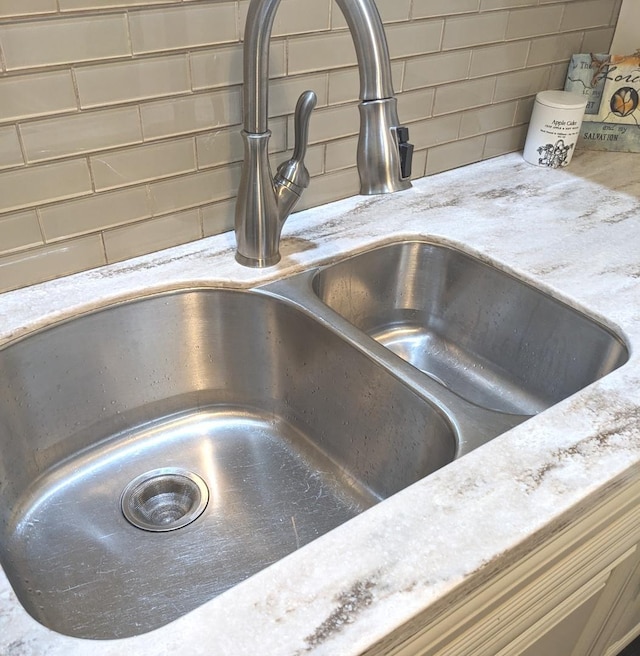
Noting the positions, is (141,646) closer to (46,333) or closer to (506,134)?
(46,333)

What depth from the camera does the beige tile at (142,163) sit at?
89 centimetres

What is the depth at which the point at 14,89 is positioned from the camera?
2.57 ft

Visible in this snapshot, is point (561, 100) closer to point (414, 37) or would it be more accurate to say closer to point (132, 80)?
point (414, 37)

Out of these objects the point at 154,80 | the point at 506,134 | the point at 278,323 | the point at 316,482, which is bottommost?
the point at 316,482

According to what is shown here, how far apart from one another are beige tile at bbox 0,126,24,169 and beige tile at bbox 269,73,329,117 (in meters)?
0.36

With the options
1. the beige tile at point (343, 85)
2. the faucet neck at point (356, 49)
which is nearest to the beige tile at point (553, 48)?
the beige tile at point (343, 85)

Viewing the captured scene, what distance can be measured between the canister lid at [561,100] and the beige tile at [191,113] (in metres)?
0.62

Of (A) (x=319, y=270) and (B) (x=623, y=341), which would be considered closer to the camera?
(B) (x=623, y=341)

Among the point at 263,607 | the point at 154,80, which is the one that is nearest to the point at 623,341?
the point at 263,607

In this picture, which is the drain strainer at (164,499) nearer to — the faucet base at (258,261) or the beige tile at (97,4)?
the faucet base at (258,261)

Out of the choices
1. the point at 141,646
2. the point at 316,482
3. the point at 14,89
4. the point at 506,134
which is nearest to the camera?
the point at 141,646

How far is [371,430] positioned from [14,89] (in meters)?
0.59

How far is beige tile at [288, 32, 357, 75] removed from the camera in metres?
0.98

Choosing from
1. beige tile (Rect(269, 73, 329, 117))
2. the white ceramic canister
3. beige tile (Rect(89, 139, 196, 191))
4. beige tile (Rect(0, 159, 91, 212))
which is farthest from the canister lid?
beige tile (Rect(0, 159, 91, 212))
